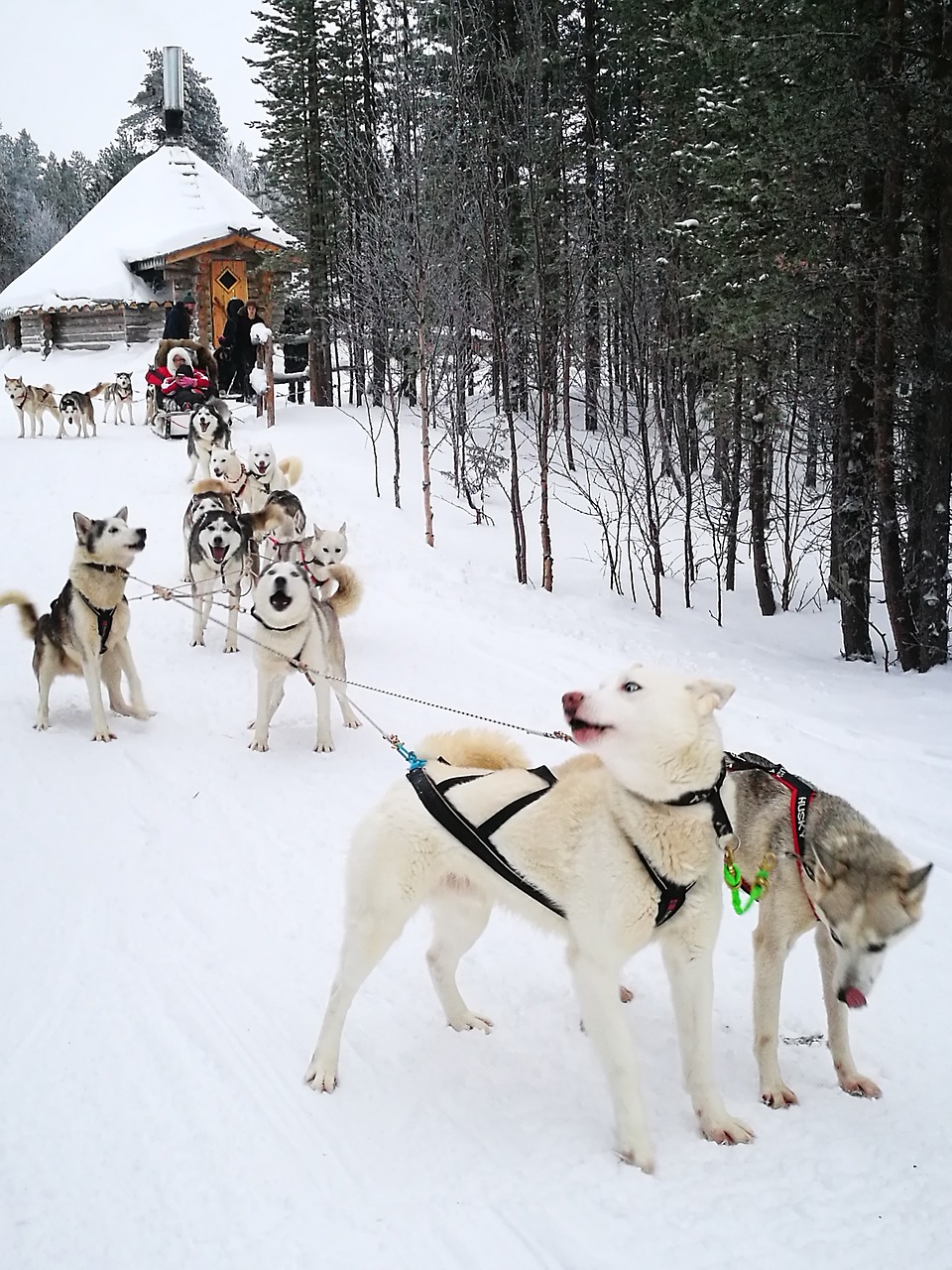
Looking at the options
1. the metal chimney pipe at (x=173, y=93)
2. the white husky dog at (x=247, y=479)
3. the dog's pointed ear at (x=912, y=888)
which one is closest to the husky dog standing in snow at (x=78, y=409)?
the white husky dog at (x=247, y=479)

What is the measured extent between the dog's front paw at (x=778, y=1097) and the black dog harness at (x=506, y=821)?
0.79 meters

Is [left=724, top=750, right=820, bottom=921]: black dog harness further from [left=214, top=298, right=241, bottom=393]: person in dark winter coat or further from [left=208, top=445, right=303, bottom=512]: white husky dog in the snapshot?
[left=214, top=298, right=241, bottom=393]: person in dark winter coat

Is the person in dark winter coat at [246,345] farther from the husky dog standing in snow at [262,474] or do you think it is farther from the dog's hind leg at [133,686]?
the dog's hind leg at [133,686]

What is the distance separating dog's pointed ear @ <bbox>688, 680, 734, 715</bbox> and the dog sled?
1844cm

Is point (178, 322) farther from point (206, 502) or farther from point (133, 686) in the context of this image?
point (133, 686)

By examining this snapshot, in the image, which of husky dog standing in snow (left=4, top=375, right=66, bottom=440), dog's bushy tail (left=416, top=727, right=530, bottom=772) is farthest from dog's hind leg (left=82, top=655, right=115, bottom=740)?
husky dog standing in snow (left=4, top=375, right=66, bottom=440)

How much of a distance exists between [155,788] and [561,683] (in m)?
3.55

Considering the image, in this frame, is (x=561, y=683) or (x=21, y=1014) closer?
(x=21, y=1014)

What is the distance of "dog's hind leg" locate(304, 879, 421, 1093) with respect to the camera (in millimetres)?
2865

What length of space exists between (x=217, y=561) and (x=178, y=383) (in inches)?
517

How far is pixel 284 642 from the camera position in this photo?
6.01m

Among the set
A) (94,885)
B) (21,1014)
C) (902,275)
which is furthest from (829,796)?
(902,275)

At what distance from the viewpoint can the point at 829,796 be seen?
299 cm

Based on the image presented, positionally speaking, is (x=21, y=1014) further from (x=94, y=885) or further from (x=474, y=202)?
(x=474, y=202)
